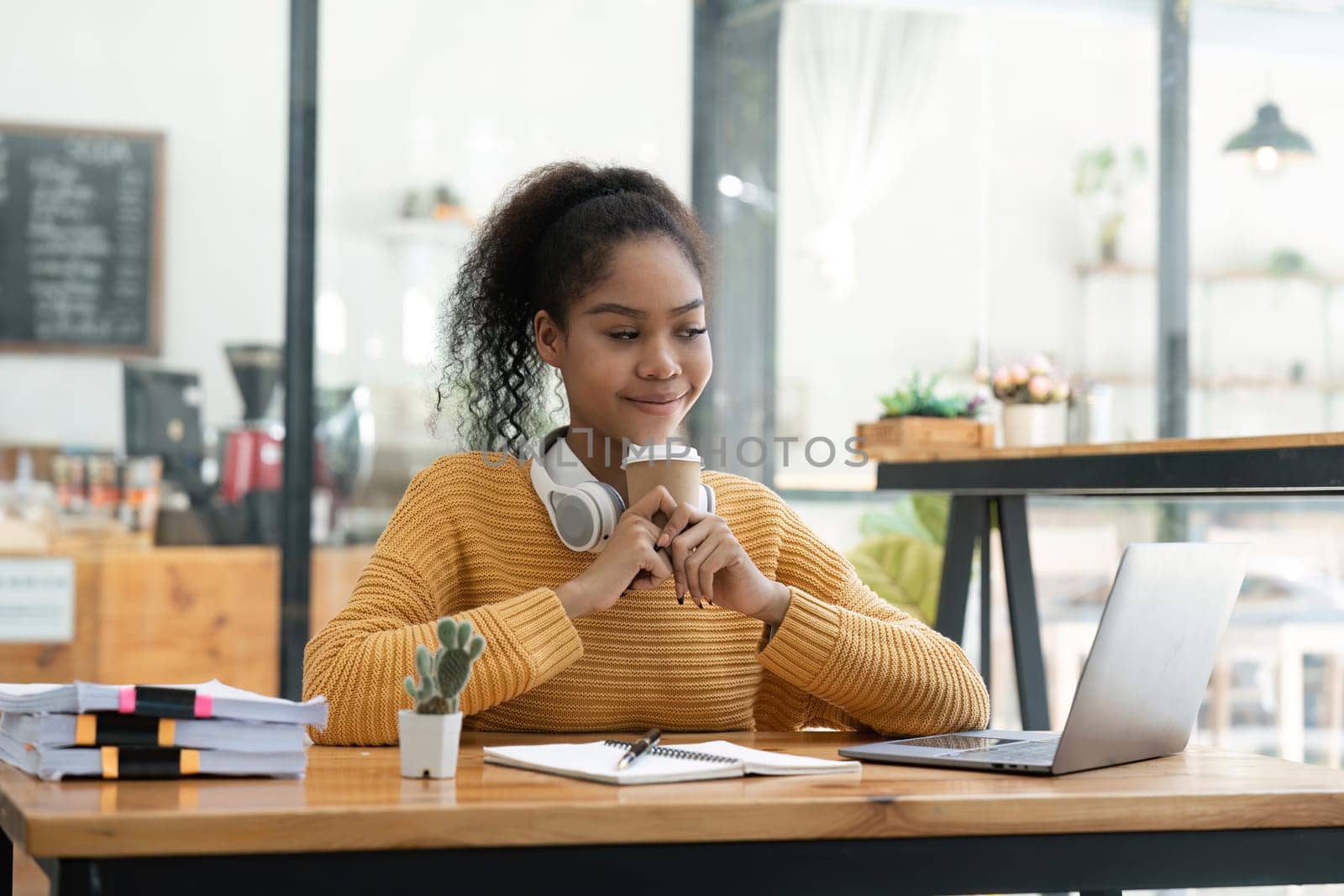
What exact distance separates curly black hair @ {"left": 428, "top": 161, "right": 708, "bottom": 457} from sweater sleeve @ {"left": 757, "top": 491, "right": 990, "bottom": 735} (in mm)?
496

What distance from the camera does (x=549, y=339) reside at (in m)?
1.93

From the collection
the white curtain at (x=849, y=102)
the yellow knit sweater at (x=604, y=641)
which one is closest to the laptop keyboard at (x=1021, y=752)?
the yellow knit sweater at (x=604, y=641)

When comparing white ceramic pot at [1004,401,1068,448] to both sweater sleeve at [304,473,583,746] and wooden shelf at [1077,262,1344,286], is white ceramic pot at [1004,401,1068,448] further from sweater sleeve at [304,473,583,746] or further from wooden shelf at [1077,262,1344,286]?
sweater sleeve at [304,473,583,746]

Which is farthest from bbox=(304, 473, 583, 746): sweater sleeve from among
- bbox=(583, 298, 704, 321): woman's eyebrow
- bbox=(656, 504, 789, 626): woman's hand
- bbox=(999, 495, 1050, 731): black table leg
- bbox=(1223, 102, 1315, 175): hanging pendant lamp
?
bbox=(1223, 102, 1315, 175): hanging pendant lamp

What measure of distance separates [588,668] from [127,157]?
340 centimetres

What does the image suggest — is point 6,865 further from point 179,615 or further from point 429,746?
point 179,615

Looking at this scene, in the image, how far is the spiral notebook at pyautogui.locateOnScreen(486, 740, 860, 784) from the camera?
1179 millimetres

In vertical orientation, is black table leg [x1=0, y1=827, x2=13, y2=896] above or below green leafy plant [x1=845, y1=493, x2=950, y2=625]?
below

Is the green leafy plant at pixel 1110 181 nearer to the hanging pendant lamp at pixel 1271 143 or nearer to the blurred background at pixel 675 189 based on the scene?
the blurred background at pixel 675 189

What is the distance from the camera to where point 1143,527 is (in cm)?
479

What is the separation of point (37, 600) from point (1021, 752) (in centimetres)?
374

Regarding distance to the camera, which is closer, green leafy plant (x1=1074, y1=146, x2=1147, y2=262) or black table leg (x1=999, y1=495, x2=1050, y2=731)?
black table leg (x1=999, y1=495, x2=1050, y2=731)

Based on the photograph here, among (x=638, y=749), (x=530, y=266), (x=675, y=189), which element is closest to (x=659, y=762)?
(x=638, y=749)

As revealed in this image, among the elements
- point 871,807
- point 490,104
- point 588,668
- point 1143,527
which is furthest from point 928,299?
point 871,807
